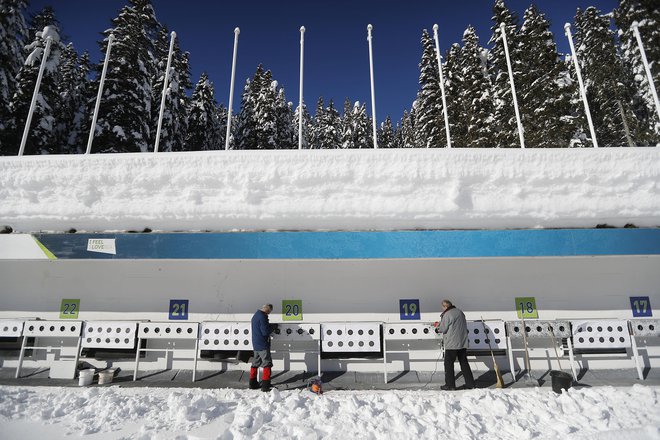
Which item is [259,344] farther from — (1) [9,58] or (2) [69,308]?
(1) [9,58]

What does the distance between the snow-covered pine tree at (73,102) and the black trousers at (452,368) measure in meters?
23.5

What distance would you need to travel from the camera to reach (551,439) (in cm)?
441

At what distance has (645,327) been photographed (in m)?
7.18

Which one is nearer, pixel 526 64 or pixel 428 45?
pixel 526 64

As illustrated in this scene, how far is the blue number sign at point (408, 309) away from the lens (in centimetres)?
817

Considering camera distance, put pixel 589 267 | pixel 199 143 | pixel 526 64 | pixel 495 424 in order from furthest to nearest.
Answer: pixel 199 143
pixel 526 64
pixel 589 267
pixel 495 424

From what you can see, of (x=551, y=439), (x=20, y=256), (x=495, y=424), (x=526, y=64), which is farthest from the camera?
(x=526, y=64)

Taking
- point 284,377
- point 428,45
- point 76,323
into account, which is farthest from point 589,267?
point 428,45

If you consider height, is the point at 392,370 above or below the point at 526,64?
below

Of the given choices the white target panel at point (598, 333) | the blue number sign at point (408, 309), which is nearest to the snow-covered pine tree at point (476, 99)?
the white target panel at point (598, 333)

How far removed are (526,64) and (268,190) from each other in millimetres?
18673

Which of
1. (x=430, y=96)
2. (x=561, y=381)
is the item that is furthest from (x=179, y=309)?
(x=430, y=96)

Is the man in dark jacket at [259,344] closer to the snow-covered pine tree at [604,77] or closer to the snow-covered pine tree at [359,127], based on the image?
the snow-covered pine tree at [604,77]

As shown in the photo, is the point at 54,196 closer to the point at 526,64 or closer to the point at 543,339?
the point at 543,339
